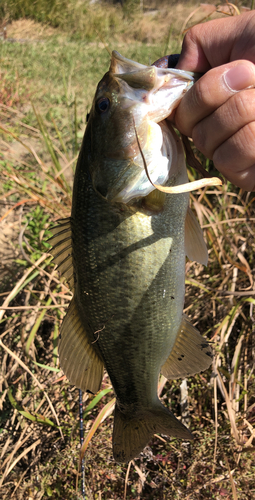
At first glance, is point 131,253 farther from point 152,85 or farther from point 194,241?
point 152,85

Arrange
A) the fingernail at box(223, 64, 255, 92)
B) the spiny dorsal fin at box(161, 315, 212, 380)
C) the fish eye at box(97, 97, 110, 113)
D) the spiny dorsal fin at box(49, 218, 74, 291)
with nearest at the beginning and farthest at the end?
1. the fingernail at box(223, 64, 255, 92)
2. the fish eye at box(97, 97, 110, 113)
3. the spiny dorsal fin at box(49, 218, 74, 291)
4. the spiny dorsal fin at box(161, 315, 212, 380)

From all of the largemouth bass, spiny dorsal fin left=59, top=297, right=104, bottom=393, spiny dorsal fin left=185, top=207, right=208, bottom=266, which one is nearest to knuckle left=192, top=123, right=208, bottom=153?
the largemouth bass

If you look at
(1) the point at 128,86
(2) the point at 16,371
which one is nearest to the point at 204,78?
(1) the point at 128,86

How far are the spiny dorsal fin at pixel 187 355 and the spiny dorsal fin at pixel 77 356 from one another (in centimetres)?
33

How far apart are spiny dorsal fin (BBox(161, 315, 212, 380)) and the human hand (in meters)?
0.72

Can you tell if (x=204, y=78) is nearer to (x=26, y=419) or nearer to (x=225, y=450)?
(x=225, y=450)

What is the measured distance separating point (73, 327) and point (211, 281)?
1505mm

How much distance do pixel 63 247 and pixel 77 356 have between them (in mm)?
508

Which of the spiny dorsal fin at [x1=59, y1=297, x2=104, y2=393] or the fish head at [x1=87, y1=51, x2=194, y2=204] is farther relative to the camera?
the spiny dorsal fin at [x1=59, y1=297, x2=104, y2=393]

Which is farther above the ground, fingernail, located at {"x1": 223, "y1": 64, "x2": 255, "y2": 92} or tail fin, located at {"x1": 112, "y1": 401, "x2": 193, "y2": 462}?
fingernail, located at {"x1": 223, "y1": 64, "x2": 255, "y2": 92}

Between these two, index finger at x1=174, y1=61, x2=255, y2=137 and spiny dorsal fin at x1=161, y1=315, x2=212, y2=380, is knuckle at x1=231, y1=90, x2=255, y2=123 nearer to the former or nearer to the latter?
index finger at x1=174, y1=61, x2=255, y2=137

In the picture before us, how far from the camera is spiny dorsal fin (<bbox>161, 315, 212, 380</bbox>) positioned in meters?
1.52

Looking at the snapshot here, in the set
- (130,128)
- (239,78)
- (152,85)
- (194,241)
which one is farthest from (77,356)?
(239,78)

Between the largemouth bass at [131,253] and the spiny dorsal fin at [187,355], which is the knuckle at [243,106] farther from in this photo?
the spiny dorsal fin at [187,355]
